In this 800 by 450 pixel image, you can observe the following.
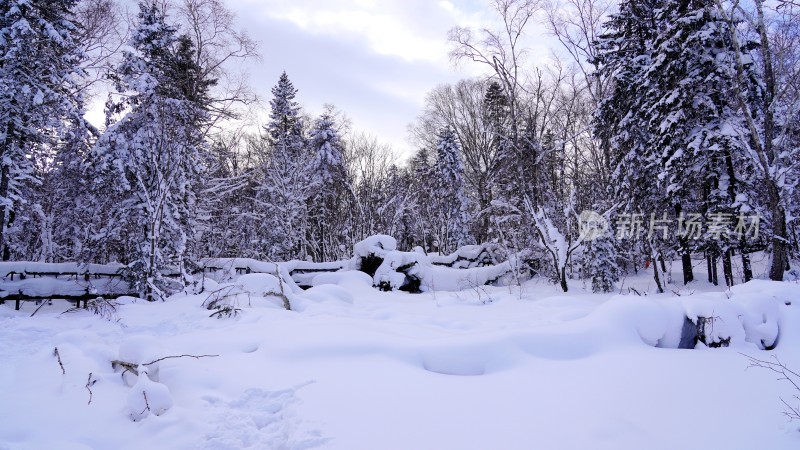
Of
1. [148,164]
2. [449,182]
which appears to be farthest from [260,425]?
[449,182]

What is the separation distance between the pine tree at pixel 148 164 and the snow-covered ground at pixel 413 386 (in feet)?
16.8

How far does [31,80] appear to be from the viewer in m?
11.8

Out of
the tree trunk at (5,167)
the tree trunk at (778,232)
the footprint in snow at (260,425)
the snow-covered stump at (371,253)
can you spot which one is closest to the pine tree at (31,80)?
the tree trunk at (5,167)

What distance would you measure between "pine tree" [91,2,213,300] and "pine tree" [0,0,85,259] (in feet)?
7.65

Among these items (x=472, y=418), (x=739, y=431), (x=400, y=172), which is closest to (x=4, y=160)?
(x=472, y=418)

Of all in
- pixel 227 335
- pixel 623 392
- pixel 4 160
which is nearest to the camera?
pixel 623 392

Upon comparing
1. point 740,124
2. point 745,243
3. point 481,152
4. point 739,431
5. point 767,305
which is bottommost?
point 739,431

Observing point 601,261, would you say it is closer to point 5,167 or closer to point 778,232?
point 778,232

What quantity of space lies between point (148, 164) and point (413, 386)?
10681 millimetres

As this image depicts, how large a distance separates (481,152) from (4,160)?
20811 mm

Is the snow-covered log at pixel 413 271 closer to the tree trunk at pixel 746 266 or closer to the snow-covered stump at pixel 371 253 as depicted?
the snow-covered stump at pixel 371 253

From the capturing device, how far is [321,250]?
25.4m

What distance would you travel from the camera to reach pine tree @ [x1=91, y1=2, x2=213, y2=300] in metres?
10.6

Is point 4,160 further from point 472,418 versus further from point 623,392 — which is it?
point 623,392
